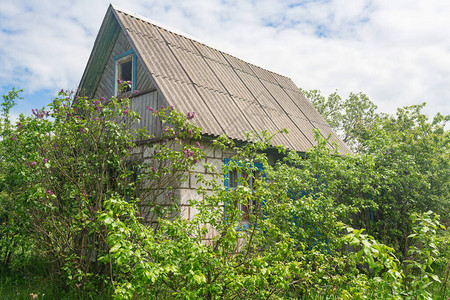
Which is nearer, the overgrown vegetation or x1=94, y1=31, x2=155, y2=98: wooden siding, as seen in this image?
the overgrown vegetation

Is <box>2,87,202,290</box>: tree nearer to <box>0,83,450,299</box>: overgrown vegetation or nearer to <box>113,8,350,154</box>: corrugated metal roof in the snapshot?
<box>0,83,450,299</box>: overgrown vegetation

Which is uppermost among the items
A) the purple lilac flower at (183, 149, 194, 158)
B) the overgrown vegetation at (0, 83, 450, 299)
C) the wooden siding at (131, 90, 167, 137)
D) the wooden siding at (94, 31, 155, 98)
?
the wooden siding at (94, 31, 155, 98)

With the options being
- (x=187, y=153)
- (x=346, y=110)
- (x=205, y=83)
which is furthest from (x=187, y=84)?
(x=346, y=110)

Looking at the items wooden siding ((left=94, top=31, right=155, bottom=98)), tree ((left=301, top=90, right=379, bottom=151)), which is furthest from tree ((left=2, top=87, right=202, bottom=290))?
tree ((left=301, top=90, right=379, bottom=151))

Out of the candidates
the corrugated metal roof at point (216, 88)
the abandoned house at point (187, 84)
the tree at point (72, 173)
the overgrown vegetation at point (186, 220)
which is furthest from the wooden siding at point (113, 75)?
the tree at point (72, 173)

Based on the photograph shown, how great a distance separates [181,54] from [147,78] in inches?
60.2

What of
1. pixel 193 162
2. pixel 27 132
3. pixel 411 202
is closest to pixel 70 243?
pixel 27 132

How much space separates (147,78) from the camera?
25.1 ft

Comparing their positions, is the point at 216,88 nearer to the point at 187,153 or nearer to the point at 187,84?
the point at 187,84

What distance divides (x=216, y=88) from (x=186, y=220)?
16.7 ft

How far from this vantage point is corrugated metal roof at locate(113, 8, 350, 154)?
741cm

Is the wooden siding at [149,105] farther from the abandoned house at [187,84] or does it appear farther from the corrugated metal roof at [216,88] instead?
the corrugated metal roof at [216,88]

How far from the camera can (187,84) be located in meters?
7.86

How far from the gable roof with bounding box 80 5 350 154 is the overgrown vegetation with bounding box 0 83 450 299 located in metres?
1.03
